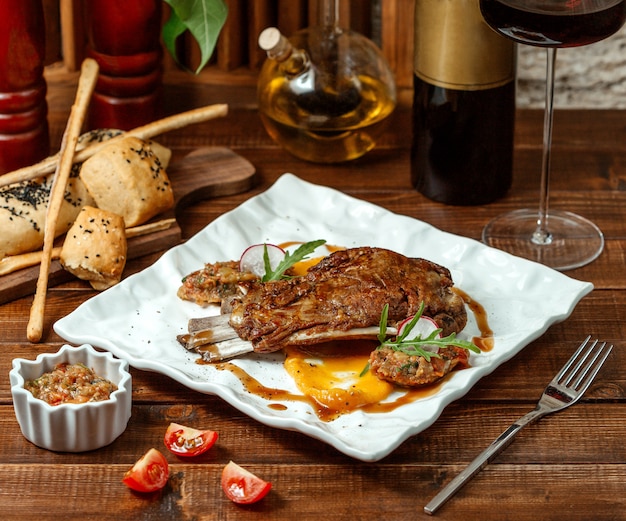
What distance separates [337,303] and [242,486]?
371 mm

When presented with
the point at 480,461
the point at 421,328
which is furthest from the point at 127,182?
the point at 480,461

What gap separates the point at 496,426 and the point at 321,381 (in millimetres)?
298

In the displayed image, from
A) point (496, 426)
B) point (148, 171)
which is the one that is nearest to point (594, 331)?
point (496, 426)

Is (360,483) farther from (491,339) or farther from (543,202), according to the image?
(543,202)

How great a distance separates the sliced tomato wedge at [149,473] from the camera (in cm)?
151

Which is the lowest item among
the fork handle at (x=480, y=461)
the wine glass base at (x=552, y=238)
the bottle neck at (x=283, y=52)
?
the wine glass base at (x=552, y=238)

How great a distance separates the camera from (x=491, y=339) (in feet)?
5.90

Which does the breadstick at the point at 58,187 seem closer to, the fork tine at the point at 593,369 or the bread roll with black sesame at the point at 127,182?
the bread roll with black sesame at the point at 127,182

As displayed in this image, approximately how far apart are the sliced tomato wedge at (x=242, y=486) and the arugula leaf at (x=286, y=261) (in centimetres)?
44

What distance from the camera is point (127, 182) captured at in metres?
2.12

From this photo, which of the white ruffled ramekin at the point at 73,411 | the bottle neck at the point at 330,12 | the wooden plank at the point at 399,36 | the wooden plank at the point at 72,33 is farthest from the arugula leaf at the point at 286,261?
the wooden plank at the point at 72,33

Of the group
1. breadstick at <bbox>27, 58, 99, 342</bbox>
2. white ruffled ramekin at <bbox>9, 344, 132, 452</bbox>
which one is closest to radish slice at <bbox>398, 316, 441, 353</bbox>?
white ruffled ramekin at <bbox>9, 344, 132, 452</bbox>

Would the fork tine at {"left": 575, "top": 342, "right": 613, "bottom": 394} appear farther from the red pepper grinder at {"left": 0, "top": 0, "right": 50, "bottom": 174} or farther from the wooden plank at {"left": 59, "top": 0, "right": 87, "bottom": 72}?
the wooden plank at {"left": 59, "top": 0, "right": 87, "bottom": 72}

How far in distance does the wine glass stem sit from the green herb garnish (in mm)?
593
